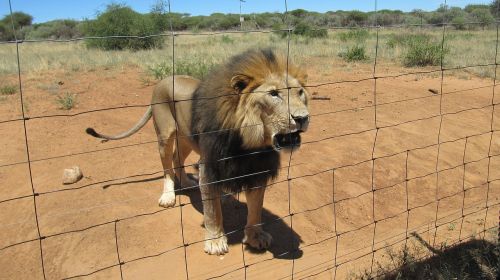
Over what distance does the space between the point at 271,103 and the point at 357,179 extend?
2.89 meters

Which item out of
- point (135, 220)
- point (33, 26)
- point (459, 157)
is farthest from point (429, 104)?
point (33, 26)

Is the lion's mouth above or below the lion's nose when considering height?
below

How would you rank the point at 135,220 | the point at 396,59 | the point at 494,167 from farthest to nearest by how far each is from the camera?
the point at 396,59, the point at 494,167, the point at 135,220

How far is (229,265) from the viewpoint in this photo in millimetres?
3922

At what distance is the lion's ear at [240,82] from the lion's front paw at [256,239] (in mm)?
1377

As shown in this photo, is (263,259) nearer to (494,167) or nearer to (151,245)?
(151,245)

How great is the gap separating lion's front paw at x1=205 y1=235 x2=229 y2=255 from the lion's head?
3.44ft

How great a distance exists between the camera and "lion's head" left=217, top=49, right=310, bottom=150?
325cm

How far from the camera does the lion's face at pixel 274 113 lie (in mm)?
3223

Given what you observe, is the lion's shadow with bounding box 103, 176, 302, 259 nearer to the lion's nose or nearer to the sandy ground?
the sandy ground

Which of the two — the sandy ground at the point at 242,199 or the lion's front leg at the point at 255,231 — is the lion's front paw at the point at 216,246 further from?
the lion's front leg at the point at 255,231

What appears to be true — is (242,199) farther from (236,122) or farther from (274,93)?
(274,93)

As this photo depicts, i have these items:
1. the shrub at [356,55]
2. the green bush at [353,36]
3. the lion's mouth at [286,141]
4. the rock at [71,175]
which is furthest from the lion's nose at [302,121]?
the green bush at [353,36]

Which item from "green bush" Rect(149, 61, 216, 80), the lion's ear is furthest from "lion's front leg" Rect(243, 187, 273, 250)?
"green bush" Rect(149, 61, 216, 80)
